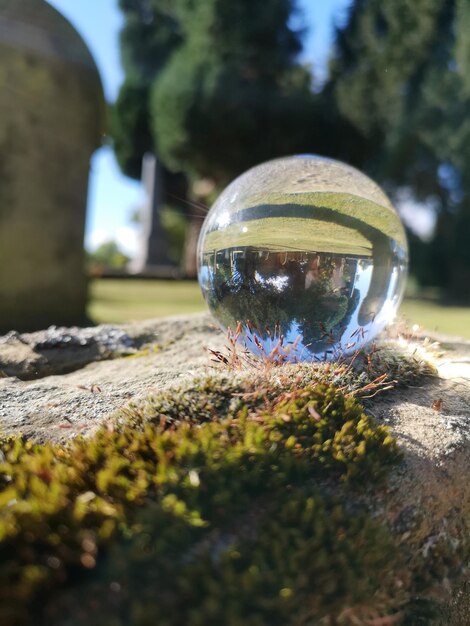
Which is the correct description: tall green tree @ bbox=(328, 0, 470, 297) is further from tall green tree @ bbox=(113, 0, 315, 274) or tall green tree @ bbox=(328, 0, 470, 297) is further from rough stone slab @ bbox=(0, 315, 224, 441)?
rough stone slab @ bbox=(0, 315, 224, 441)

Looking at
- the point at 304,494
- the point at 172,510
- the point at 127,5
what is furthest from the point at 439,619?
the point at 127,5

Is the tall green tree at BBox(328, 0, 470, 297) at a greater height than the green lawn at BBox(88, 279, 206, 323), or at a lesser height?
greater

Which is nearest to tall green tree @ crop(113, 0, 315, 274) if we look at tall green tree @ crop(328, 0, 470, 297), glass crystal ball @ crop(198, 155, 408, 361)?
tall green tree @ crop(328, 0, 470, 297)

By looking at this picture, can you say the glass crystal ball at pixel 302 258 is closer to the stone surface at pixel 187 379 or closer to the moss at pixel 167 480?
the stone surface at pixel 187 379

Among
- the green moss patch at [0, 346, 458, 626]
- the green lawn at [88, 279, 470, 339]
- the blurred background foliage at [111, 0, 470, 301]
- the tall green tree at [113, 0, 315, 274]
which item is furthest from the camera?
the tall green tree at [113, 0, 315, 274]

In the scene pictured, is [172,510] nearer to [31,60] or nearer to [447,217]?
[31,60]

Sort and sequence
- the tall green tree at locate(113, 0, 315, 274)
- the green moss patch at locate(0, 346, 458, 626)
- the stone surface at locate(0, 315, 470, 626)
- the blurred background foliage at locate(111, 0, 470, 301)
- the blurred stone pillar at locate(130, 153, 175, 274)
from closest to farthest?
the green moss patch at locate(0, 346, 458, 626)
the stone surface at locate(0, 315, 470, 626)
the blurred background foliage at locate(111, 0, 470, 301)
the tall green tree at locate(113, 0, 315, 274)
the blurred stone pillar at locate(130, 153, 175, 274)

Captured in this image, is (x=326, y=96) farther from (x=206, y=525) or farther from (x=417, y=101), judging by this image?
(x=206, y=525)

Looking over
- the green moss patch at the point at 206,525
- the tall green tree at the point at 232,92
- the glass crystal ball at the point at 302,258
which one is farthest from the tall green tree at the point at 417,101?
the green moss patch at the point at 206,525
